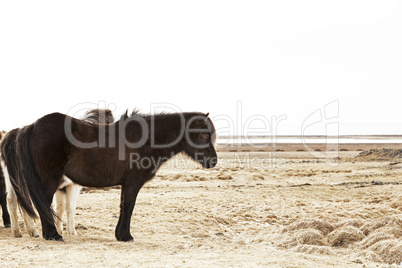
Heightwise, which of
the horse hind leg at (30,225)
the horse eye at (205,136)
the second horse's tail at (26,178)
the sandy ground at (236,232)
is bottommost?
the sandy ground at (236,232)

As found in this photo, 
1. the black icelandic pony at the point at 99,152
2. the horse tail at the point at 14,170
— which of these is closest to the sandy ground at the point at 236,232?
the horse tail at the point at 14,170

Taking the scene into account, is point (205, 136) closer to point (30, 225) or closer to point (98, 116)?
point (98, 116)

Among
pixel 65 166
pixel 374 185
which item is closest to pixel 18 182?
pixel 65 166

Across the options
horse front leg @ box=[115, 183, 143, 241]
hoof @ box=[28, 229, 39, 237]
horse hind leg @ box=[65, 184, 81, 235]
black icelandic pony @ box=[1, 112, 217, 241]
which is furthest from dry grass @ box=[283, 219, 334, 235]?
hoof @ box=[28, 229, 39, 237]

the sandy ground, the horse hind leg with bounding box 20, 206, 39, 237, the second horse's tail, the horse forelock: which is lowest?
the sandy ground

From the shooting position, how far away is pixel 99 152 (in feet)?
19.6

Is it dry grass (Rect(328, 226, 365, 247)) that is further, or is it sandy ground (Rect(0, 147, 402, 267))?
dry grass (Rect(328, 226, 365, 247))

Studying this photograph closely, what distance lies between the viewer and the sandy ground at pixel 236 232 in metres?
4.67

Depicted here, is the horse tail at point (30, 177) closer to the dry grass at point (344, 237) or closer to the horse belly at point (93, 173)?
the horse belly at point (93, 173)

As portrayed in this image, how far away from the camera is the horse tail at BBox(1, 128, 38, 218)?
5.66m

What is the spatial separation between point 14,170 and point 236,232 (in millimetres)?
4229

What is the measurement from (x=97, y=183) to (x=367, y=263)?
4.02 metres

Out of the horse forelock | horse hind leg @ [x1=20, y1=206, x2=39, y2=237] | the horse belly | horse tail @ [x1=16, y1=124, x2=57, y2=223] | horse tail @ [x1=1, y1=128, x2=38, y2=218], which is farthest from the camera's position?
the horse forelock

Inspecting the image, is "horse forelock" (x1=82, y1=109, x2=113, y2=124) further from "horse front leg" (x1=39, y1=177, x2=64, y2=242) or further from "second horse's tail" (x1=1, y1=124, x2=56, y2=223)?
"horse front leg" (x1=39, y1=177, x2=64, y2=242)
